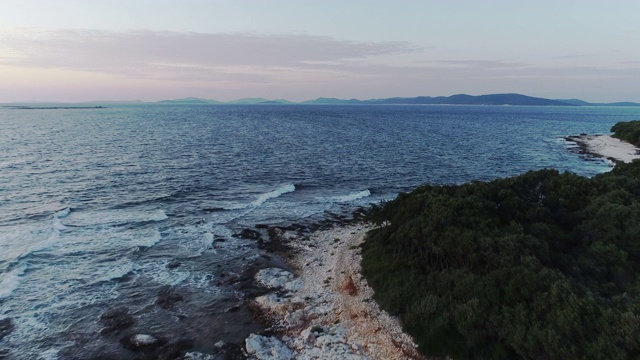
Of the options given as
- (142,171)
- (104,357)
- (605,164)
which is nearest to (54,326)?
(104,357)

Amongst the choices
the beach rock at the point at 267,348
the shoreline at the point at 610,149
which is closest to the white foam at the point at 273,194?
the beach rock at the point at 267,348

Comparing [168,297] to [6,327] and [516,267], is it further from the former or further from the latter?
[516,267]

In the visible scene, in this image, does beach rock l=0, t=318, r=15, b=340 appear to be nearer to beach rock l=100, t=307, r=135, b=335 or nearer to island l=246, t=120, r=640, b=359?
beach rock l=100, t=307, r=135, b=335

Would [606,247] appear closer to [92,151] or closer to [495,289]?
[495,289]

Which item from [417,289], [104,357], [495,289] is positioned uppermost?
[495,289]

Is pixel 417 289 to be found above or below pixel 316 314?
above

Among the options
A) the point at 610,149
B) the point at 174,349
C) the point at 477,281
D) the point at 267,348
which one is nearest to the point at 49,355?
the point at 174,349

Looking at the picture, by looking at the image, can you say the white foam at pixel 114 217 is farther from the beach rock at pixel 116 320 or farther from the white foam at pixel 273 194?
the beach rock at pixel 116 320

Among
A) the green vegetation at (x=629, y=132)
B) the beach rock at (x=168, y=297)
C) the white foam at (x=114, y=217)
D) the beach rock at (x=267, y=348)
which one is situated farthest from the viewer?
the green vegetation at (x=629, y=132)

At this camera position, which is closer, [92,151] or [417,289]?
[417,289]
